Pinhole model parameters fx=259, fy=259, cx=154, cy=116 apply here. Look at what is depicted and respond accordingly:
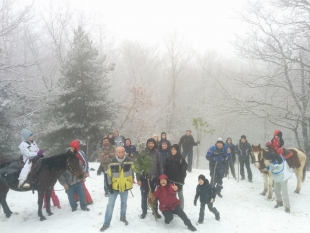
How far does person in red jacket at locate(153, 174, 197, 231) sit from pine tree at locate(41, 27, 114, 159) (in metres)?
9.62

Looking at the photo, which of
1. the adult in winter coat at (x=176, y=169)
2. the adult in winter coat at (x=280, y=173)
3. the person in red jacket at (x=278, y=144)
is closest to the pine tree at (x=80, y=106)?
the adult in winter coat at (x=176, y=169)

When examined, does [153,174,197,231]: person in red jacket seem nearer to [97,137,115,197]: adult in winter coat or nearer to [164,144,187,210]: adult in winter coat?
[164,144,187,210]: adult in winter coat

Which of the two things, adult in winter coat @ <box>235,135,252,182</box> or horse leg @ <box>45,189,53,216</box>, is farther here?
adult in winter coat @ <box>235,135,252,182</box>

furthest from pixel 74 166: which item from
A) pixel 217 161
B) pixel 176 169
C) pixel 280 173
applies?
pixel 280 173

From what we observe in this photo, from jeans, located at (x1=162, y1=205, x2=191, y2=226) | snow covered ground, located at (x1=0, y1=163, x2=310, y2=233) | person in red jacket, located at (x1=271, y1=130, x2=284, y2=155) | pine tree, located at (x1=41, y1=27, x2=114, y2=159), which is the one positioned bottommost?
snow covered ground, located at (x1=0, y1=163, x2=310, y2=233)

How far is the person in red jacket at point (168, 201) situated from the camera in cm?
644

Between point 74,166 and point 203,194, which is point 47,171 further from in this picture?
point 203,194

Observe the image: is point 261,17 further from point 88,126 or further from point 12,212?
point 12,212

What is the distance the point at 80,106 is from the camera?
624 inches

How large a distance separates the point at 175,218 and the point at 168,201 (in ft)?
2.75

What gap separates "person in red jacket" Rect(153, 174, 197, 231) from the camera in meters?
6.44

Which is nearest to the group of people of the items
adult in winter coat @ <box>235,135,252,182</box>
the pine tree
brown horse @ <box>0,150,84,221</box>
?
brown horse @ <box>0,150,84,221</box>

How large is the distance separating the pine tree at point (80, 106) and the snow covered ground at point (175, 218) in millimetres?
6532

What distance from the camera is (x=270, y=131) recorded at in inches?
1308
